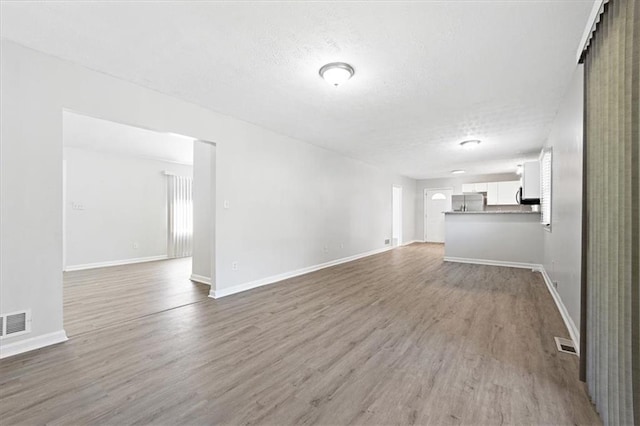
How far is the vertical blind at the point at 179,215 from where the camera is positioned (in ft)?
25.2

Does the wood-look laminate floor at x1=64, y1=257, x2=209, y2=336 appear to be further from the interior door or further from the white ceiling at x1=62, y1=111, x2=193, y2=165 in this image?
the interior door

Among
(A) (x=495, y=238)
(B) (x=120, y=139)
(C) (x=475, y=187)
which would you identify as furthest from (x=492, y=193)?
(B) (x=120, y=139)

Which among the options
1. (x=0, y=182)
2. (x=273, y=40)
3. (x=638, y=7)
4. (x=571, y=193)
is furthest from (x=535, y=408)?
(x=0, y=182)

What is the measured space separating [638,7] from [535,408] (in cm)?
216

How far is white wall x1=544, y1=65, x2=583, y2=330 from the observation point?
8.14 feet

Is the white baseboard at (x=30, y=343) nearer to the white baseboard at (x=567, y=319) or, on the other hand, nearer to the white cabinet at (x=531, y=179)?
the white baseboard at (x=567, y=319)

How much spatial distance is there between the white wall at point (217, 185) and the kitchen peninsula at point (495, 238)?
2.24 meters

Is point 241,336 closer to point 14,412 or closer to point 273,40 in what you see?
point 14,412

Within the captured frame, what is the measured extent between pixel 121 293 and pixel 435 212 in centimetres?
1011

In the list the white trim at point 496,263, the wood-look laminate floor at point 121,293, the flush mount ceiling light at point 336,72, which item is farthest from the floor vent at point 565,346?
the wood-look laminate floor at point 121,293

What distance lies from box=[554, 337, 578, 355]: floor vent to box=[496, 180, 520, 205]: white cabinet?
290 inches

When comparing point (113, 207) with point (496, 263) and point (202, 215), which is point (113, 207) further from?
point (496, 263)

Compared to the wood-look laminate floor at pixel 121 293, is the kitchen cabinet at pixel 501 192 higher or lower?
higher

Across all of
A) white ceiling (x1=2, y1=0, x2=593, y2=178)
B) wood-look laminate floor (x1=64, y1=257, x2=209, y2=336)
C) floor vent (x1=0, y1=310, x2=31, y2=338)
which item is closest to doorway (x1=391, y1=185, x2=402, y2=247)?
white ceiling (x1=2, y1=0, x2=593, y2=178)
